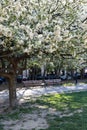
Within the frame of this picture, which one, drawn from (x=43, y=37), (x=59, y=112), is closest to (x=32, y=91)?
(x=59, y=112)

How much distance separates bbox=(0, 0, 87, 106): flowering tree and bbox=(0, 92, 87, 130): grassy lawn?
2.84m

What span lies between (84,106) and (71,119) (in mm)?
3596

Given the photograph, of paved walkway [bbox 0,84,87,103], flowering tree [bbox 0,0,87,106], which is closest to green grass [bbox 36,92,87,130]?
flowering tree [bbox 0,0,87,106]

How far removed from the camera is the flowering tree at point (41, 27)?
11016 mm

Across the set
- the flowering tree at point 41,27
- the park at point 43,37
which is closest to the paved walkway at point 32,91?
the park at point 43,37

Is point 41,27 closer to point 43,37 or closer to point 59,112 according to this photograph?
point 43,37

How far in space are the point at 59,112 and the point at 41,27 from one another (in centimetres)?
459

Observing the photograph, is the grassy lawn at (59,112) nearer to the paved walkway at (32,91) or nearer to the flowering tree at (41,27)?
the flowering tree at (41,27)

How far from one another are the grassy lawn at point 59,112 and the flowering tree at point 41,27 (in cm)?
284

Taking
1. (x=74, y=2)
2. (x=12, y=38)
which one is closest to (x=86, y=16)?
(x=74, y=2)

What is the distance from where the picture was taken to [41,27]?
11352 millimetres

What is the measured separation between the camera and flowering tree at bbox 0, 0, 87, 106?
36.1 feet

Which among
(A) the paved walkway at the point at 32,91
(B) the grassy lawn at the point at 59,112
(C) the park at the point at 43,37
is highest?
(C) the park at the point at 43,37

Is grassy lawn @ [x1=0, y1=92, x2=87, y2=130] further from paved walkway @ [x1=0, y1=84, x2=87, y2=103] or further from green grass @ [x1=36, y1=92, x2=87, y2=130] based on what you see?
paved walkway @ [x1=0, y1=84, x2=87, y2=103]
